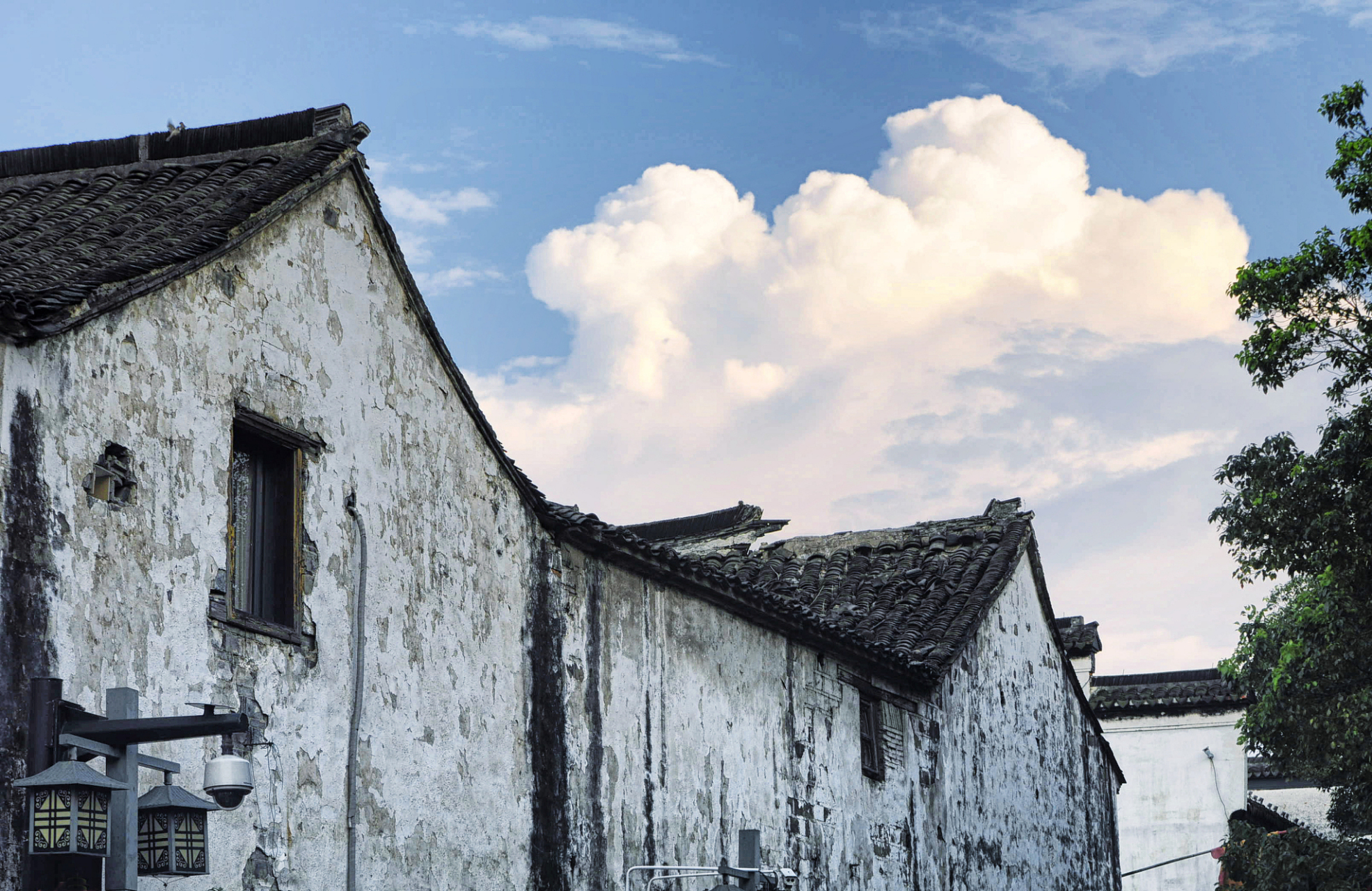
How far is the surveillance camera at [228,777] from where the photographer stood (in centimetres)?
689

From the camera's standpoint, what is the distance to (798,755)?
1359 centimetres

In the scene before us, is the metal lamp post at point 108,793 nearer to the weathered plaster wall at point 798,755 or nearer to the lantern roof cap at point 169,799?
the lantern roof cap at point 169,799

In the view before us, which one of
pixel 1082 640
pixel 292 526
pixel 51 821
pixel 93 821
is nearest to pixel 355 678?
pixel 292 526

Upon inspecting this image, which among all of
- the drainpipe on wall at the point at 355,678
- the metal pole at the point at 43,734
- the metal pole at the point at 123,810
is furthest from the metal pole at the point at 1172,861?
the metal pole at the point at 43,734

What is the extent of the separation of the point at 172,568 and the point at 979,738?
11372 millimetres

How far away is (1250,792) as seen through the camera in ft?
94.6

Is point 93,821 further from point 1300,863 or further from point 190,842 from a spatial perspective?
point 1300,863

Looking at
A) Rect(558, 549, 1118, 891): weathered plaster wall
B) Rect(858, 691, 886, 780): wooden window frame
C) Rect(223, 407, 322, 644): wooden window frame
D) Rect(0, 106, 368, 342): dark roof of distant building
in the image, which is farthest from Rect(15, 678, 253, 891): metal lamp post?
Rect(858, 691, 886, 780): wooden window frame

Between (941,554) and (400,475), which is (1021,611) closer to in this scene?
(941,554)

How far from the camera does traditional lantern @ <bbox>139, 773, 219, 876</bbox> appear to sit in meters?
6.87

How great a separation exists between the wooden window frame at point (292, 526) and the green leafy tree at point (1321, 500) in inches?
378

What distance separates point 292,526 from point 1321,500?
1012cm

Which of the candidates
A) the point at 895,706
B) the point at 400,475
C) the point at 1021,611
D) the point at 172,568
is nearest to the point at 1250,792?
the point at 1021,611

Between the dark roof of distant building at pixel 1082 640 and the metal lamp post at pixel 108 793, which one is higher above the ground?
the dark roof of distant building at pixel 1082 640
